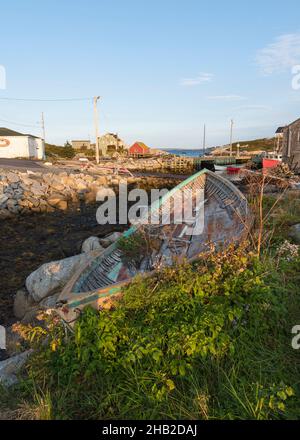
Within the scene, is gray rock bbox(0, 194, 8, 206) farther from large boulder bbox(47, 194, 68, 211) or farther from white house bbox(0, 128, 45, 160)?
white house bbox(0, 128, 45, 160)

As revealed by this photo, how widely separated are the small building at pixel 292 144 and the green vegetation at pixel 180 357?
2684cm

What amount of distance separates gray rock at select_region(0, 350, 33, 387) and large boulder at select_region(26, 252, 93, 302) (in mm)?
2694

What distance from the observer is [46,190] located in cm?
2094

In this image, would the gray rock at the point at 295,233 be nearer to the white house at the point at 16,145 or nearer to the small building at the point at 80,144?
the white house at the point at 16,145

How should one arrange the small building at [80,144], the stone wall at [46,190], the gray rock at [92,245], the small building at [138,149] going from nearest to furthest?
the gray rock at [92,245]
the stone wall at [46,190]
the small building at [138,149]
the small building at [80,144]

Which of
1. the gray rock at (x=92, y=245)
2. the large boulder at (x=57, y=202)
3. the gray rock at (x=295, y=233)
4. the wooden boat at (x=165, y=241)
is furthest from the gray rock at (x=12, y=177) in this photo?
the gray rock at (x=295, y=233)

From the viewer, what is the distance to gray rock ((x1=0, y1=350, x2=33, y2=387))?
164 inches

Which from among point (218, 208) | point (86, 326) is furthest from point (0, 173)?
point (86, 326)

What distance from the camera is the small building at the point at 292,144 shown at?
2852 centimetres

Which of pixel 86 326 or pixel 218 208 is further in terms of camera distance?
pixel 218 208

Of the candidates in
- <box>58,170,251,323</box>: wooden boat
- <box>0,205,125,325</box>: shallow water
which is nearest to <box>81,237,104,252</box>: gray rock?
<box>0,205,125,325</box>: shallow water

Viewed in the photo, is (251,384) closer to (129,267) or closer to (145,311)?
(145,311)

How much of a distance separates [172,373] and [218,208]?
624cm
